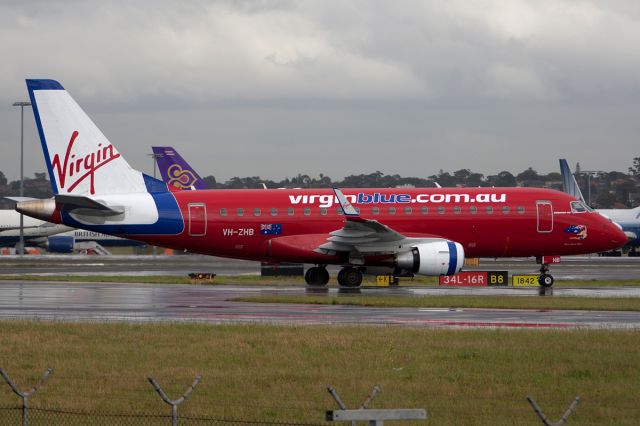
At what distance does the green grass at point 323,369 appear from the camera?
15930 millimetres

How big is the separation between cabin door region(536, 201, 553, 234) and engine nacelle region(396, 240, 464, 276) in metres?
4.76

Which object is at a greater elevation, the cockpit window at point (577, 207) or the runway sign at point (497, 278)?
the cockpit window at point (577, 207)

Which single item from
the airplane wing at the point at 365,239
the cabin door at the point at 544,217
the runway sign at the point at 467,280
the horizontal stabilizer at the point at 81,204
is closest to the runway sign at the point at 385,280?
the runway sign at the point at 467,280

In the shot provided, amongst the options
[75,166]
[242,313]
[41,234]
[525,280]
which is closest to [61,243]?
[41,234]

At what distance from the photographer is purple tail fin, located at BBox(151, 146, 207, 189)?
6762cm

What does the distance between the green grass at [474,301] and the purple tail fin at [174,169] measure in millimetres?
32223

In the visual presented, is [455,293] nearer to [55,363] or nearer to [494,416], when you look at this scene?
[55,363]

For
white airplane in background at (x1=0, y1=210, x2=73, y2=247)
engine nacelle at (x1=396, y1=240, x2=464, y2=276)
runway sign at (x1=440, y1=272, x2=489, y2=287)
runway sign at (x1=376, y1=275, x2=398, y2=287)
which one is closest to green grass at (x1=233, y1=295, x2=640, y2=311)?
engine nacelle at (x1=396, y1=240, x2=464, y2=276)

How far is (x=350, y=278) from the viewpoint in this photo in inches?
1676

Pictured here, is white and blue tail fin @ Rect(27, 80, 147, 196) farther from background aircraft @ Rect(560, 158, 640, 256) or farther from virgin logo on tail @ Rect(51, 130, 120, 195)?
background aircraft @ Rect(560, 158, 640, 256)

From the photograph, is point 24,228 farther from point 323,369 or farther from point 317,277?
point 323,369

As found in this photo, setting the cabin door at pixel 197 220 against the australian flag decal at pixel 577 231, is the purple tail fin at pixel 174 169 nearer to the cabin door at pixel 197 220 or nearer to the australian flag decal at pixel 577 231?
the cabin door at pixel 197 220

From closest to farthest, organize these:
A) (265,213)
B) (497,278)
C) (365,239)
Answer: (365,239) < (265,213) < (497,278)

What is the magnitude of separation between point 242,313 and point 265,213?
14.2 m
